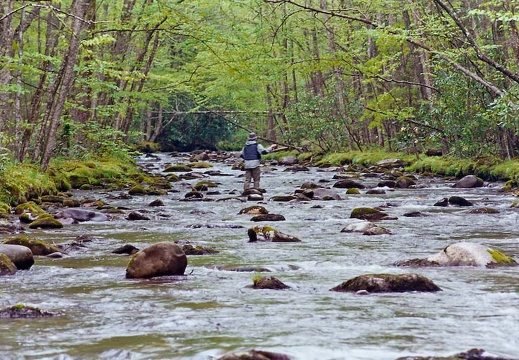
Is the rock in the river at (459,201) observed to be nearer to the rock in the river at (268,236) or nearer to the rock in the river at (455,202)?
the rock in the river at (455,202)

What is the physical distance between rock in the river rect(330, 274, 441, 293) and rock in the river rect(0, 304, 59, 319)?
82.8 inches

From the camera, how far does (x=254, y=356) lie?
10.3 ft

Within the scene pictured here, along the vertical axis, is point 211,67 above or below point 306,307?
above

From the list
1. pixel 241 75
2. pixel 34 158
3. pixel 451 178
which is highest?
pixel 241 75

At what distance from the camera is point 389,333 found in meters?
3.76

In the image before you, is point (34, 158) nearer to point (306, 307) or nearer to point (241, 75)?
point (241, 75)

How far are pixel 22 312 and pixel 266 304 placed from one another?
1.58m

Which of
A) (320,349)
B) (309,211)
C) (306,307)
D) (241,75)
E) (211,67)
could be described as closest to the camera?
(320,349)

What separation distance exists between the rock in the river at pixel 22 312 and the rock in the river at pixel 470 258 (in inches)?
140

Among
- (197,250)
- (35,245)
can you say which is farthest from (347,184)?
(35,245)

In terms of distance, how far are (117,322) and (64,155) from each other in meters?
17.1

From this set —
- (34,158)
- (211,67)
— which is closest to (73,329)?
(34,158)

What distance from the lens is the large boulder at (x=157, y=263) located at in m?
5.86

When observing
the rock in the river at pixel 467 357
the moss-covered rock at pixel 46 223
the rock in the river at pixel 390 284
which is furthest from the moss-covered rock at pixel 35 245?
the rock in the river at pixel 467 357
